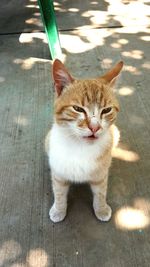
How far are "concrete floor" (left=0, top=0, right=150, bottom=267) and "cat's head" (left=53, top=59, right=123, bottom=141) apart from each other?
2.38 feet

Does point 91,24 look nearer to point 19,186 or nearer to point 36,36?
point 36,36

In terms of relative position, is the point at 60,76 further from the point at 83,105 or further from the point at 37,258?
the point at 37,258

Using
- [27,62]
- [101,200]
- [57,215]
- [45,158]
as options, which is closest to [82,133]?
[101,200]

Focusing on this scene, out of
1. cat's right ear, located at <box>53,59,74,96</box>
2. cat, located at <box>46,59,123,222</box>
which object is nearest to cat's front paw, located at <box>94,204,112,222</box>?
cat, located at <box>46,59,123,222</box>

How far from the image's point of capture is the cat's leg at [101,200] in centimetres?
222

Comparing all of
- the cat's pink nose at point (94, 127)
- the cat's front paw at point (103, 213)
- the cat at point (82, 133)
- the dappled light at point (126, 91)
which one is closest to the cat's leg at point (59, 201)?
the cat at point (82, 133)

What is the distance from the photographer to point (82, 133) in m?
1.85

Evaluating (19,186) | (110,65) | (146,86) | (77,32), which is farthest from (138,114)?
(77,32)

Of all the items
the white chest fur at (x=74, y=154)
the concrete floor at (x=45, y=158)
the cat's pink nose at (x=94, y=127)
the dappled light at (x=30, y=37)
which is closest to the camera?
the cat's pink nose at (x=94, y=127)

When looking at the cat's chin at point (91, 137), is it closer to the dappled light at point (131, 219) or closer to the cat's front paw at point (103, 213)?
the cat's front paw at point (103, 213)

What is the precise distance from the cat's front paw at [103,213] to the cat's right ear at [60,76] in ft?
2.70

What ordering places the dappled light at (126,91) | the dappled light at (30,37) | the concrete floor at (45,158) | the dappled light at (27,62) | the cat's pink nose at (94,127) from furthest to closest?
1. the dappled light at (30,37)
2. the dappled light at (27,62)
3. the dappled light at (126,91)
4. the concrete floor at (45,158)
5. the cat's pink nose at (94,127)

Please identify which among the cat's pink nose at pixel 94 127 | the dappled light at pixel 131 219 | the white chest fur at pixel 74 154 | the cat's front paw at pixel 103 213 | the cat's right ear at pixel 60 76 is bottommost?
the dappled light at pixel 131 219

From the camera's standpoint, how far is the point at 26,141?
9.74ft
